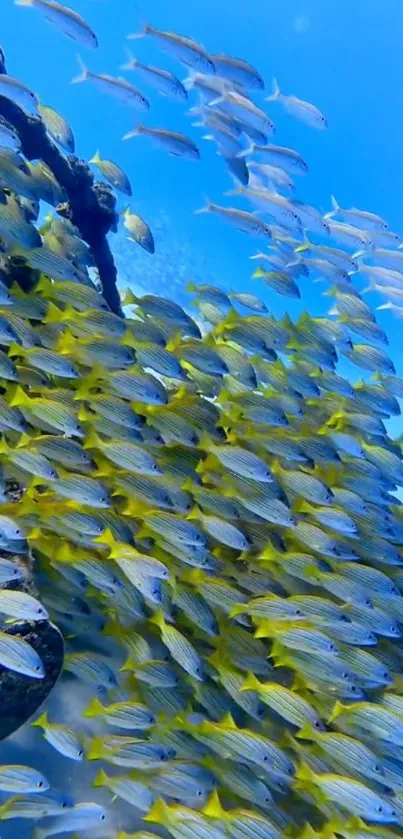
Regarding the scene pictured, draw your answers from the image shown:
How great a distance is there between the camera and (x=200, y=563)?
13.5ft

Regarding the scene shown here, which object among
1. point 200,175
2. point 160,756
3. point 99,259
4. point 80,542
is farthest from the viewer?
point 200,175

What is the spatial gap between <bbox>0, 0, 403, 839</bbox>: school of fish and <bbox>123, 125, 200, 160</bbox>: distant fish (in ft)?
6.49

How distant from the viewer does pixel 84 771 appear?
3.90m

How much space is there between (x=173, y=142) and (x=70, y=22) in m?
1.45

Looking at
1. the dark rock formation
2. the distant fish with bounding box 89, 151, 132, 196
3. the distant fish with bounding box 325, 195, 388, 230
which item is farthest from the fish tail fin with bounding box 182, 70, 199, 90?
the dark rock formation

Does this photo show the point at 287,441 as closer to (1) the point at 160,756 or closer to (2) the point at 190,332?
(2) the point at 190,332

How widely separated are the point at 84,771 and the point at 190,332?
2949 millimetres

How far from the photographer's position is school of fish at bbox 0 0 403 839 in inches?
138

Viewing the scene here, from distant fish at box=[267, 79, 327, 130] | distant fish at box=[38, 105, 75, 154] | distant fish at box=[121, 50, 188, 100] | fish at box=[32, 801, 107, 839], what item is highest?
distant fish at box=[267, 79, 327, 130]

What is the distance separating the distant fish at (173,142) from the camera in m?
7.42

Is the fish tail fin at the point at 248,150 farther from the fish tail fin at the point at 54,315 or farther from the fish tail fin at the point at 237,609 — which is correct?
the fish tail fin at the point at 237,609

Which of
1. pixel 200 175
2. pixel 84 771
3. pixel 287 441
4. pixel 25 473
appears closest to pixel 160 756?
pixel 84 771

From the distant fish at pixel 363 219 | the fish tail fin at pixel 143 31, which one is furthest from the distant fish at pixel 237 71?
the distant fish at pixel 363 219

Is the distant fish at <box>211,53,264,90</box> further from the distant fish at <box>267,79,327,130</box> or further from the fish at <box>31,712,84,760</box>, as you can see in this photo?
the fish at <box>31,712,84,760</box>
